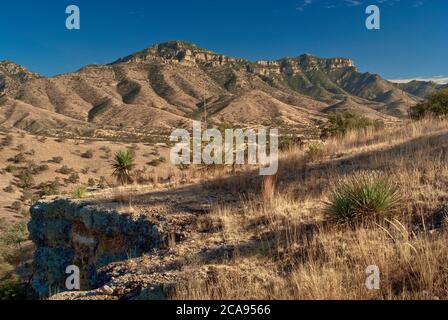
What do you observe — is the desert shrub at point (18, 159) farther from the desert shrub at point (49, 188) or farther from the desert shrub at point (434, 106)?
the desert shrub at point (434, 106)

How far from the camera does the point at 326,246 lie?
5.05m

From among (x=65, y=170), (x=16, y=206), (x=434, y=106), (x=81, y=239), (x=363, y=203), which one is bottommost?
(x=81, y=239)

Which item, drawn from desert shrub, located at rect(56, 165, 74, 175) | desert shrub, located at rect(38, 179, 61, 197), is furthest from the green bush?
desert shrub, located at rect(38, 179, 61, 197)

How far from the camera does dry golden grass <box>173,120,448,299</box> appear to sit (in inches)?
155

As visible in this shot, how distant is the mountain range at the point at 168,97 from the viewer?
279 ft

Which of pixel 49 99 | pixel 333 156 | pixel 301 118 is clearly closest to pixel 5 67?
pixel 49 99

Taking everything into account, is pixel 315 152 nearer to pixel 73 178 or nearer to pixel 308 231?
pixel 308 231

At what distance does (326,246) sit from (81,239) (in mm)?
→ 7807

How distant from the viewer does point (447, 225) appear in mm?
4930

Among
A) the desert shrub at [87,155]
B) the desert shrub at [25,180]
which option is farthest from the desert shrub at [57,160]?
the desert shrub at [25,180]

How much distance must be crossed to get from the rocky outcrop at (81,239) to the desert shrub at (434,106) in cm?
1625

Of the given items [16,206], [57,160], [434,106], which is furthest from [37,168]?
[434,106]

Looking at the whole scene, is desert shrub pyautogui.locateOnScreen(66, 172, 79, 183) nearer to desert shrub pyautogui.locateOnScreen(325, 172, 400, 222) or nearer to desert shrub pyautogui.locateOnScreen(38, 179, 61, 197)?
desert shrub pyautogui.locateOnScreen(38, 179, 61, 197)
